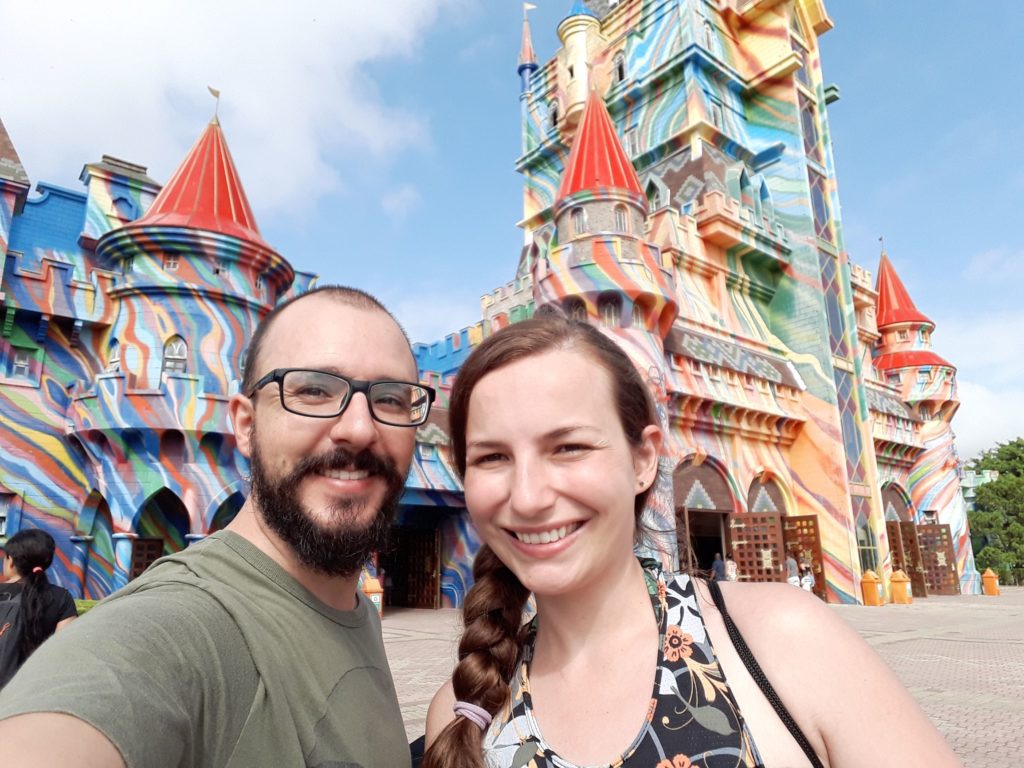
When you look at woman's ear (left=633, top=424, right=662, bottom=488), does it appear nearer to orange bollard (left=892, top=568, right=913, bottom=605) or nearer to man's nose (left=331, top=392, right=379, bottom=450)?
man's nose (left=331, top=392, right=379, bottom=450)

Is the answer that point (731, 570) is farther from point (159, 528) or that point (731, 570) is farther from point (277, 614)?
point (277, 614)

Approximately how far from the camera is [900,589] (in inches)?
739

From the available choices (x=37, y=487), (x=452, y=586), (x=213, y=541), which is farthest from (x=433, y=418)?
(x=213, y=541)

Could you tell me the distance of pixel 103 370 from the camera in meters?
14.4

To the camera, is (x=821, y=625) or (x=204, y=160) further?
(x=204, y=160)

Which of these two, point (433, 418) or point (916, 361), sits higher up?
point (916, 361)

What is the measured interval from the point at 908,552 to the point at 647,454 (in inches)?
969

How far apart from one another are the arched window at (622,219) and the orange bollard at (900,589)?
12.6 metres

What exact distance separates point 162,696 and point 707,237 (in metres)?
20.0

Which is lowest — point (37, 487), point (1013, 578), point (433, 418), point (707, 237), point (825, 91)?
point (1013, 578)

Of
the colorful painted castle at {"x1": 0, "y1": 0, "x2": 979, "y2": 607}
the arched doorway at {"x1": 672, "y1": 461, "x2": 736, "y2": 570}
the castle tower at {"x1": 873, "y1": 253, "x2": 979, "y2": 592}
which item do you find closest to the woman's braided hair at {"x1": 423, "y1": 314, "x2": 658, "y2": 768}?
the colorful painted castle at {"x1": 0, "y1": 0, "x2": 979, "y2": 607}

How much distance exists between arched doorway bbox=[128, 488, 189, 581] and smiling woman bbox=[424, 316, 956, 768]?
43.9ft

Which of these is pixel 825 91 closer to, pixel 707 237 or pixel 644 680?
pixel 707 237

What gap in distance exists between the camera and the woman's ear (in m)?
1.68
